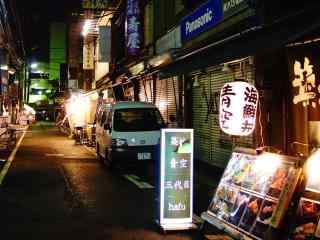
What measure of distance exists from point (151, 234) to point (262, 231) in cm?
271

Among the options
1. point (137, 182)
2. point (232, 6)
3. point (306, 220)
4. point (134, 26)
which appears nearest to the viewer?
point (306, 220)

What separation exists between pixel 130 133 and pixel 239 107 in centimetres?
910

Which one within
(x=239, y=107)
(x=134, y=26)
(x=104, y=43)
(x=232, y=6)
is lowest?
(x=239, y=107)

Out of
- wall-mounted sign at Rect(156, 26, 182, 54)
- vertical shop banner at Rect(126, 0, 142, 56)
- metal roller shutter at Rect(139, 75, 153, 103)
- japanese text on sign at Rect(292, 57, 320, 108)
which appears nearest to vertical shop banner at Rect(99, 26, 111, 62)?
metal roller shutter at Rect(139, 75, 153, 103)

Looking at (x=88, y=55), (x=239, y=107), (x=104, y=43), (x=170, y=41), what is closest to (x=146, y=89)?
(x=170, y=41)

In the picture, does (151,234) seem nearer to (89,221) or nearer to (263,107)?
(89,221)

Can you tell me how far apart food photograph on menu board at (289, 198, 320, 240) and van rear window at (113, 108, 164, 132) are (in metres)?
12.0

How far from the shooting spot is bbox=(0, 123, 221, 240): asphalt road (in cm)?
934

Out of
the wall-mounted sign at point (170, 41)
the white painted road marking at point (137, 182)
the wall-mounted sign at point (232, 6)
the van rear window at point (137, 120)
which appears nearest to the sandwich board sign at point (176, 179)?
the white painted road marking at point (137, 182)

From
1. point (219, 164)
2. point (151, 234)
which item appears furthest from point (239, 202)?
point (219, 164)

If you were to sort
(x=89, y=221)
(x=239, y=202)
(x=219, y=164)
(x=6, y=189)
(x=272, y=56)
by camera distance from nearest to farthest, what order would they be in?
(x=239, y=202) < (x=89, y=221) < (x=272, y=56) < (x=6, y=189) < (x=219, y=164)

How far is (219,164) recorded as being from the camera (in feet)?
58.1

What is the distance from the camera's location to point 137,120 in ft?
62.9

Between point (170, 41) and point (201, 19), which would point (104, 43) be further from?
point (201, 19)
